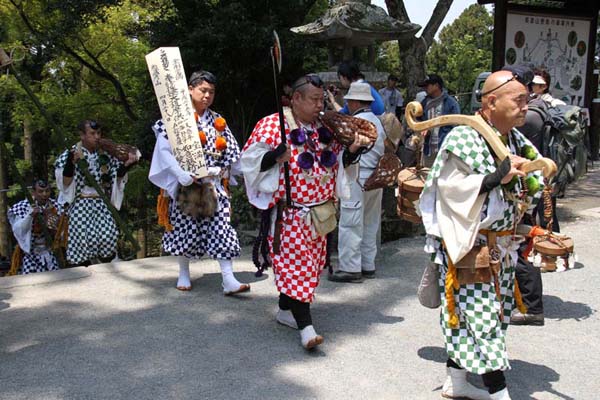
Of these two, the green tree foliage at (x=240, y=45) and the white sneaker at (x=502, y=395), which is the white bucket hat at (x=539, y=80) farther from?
the green tree foliage at (x=240, y=45)

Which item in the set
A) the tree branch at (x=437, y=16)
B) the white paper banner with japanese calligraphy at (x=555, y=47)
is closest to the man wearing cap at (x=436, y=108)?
the white paper banner with japanese calligraphy at (x=555, y=47)

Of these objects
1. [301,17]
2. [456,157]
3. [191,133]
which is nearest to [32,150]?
[301,17]

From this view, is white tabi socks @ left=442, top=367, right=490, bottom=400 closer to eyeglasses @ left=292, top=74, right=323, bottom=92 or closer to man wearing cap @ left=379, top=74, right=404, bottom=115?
eyeglasses @ left=292, top=74, right=323, bottom=92

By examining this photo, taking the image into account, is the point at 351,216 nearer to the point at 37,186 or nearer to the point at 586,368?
the point at 586,368

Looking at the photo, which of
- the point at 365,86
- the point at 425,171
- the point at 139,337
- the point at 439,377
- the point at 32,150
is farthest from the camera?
the point at 32,150

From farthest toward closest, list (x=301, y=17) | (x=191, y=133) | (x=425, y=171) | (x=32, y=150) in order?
1. (x=32, y=150)
2. (x=301, y=17)
3. (x=191, y=133)
4. (x=425, y=171)

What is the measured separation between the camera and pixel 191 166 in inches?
186

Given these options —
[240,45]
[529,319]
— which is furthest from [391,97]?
[529,319]

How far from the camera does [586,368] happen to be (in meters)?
3.64

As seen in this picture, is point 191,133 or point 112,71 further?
point 112,71

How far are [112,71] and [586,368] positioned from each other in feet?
48.0

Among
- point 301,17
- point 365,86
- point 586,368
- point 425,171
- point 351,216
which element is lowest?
point 586,368

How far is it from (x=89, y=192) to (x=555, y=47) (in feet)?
23.7

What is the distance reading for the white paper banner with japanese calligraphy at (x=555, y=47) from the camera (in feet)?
28.5
